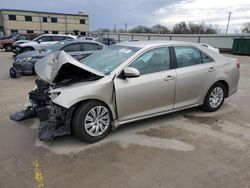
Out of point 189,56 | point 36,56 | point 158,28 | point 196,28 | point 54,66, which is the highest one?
point 196,28

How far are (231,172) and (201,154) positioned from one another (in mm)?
503

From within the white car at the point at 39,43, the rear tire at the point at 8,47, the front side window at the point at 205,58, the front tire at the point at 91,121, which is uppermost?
the front side window at the point at 205,58

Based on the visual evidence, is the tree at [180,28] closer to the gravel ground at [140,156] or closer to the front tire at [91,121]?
the gravel ground at [140,156]

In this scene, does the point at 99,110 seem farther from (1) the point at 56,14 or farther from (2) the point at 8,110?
(1) the point at 56,14

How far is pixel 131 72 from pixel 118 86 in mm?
310

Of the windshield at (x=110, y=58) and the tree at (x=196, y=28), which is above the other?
the tree at (x=196, y=28)

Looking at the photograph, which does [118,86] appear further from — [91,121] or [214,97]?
[214,97]

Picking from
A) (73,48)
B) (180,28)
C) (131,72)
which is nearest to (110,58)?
(131,72)

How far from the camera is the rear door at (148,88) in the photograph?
372cm

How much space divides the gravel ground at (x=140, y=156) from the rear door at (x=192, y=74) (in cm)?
48

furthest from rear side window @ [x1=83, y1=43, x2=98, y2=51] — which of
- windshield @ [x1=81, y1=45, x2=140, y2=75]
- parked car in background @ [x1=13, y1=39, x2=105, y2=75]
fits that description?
windshield @ [x1=81, y1=45, x2=140, y2=75]

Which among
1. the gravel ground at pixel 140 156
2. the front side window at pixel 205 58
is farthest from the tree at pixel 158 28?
the gravel ground at pixel 140 156

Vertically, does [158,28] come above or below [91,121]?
above

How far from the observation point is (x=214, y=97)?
16.3 feet
